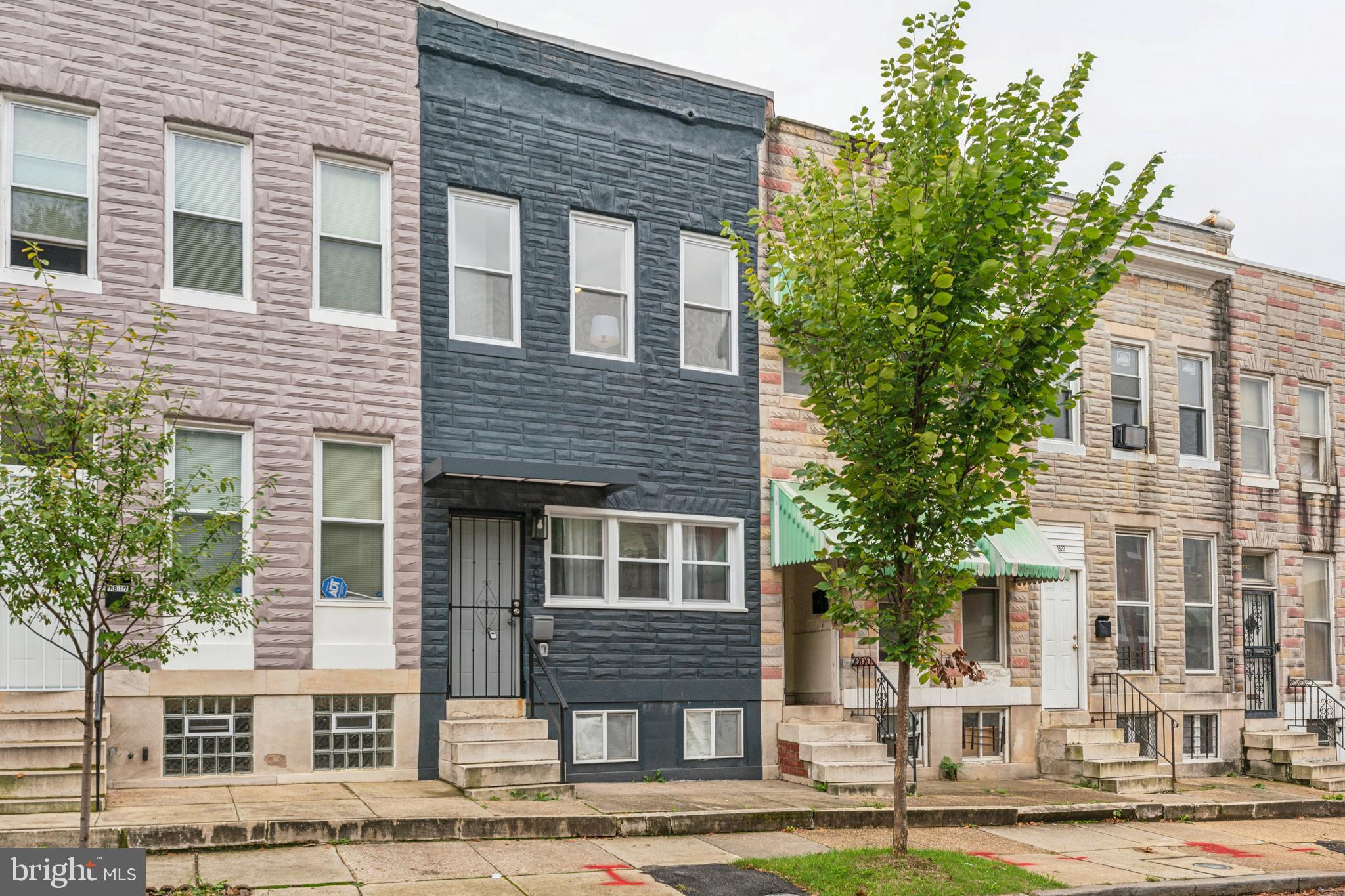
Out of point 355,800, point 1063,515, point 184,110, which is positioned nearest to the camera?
point 355,800

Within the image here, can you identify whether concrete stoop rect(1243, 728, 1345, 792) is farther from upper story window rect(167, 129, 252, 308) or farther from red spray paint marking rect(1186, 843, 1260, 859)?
upper story window rect(167, 129, 252, 308)

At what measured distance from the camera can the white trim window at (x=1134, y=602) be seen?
64.0 feet

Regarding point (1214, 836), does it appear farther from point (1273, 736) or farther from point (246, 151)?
point (246, 151)

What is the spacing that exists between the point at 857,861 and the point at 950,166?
18.9 ft

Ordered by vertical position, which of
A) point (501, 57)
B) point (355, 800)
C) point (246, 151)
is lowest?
point (355, 800)

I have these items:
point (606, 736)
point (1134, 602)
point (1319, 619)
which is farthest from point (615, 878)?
point (1319, 619)

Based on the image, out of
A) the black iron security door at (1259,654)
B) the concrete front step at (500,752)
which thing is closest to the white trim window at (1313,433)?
the black iron security door at (1259,654)

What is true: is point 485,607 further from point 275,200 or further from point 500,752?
point 275,200

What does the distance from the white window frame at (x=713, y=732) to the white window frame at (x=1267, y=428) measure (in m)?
10.1

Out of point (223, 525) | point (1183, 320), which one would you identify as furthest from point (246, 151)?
point (1183, 320)

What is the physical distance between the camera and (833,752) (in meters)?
15.4

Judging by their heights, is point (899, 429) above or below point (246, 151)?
below

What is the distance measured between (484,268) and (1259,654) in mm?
13996

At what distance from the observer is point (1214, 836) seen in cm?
1470
